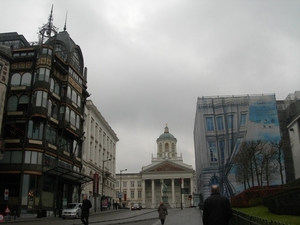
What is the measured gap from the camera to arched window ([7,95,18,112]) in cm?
3970

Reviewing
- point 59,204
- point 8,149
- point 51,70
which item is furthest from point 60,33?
point 59,204

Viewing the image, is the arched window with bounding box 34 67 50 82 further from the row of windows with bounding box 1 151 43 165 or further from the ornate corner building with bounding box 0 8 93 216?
the row of windows with bounding box 1 151 43 165

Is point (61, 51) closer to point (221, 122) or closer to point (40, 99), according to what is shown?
point (40, 99)

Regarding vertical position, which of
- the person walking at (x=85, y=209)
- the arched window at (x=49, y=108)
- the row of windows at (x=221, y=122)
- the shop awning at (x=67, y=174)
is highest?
the row of windows at (x=221, y=122)

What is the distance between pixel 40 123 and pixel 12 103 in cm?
448

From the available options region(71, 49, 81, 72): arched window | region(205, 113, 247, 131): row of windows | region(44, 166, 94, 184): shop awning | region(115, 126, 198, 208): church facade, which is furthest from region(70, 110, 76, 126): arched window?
region(115, 126, 198, 208): church facade

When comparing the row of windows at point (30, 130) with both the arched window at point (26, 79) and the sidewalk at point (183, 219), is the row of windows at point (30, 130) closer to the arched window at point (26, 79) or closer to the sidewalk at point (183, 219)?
the arched window at point (26, 79)

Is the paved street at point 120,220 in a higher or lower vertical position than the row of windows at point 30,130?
lower

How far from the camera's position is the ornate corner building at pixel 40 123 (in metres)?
36.2

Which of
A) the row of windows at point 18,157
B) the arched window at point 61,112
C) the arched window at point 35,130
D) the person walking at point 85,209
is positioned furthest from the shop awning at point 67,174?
the person walking at point 85,209

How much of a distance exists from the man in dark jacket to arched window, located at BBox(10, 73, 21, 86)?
37376mm

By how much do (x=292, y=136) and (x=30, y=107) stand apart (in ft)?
132

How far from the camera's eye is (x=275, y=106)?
6938 cm

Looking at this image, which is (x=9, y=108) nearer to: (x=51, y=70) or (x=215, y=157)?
(x=51, y=70)
